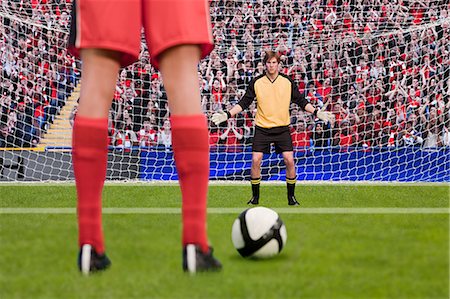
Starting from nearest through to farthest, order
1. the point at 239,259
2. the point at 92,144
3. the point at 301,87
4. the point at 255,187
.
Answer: the point at 92,144
the point at 239,259
the point at 255,187
the point at 301,87

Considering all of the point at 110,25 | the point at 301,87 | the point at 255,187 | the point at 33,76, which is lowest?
the point at 255,187

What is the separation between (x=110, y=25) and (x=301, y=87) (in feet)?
28.8

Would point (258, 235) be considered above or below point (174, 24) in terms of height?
below

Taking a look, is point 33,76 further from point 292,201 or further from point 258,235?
point 258,235

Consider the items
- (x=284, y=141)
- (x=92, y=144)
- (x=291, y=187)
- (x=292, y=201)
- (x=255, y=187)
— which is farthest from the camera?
(x=284, y=141)

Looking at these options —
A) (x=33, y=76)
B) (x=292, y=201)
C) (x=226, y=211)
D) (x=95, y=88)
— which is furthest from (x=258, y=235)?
(x=33, y=76)

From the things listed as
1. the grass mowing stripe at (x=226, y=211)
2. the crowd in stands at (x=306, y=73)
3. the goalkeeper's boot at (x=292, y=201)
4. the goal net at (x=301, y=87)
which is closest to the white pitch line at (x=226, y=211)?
the grass mowing stripe at (x=226, y=211)

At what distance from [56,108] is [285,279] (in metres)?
8.53

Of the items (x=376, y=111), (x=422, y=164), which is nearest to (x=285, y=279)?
(x=422, y=164)

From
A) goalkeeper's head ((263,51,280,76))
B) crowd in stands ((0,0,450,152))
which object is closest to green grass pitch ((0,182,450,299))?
goalkeeper's head ((263,51,280,76))

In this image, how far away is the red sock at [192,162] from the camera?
300 cm

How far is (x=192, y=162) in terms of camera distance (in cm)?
302

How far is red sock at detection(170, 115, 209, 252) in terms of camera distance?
3000 mm

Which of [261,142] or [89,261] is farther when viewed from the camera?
[261,142]
